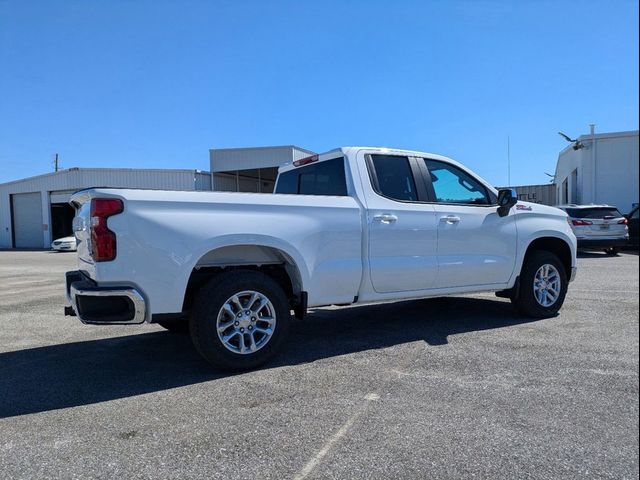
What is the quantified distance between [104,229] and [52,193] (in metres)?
36.5

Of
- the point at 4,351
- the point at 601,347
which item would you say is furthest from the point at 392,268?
the point at 4,351

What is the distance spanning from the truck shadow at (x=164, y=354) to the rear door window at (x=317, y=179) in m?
1.66

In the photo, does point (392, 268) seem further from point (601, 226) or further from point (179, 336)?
point (601, 226)

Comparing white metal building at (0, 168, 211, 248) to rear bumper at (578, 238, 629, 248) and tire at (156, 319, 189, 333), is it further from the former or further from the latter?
tire at (156, 319, 189, 333)

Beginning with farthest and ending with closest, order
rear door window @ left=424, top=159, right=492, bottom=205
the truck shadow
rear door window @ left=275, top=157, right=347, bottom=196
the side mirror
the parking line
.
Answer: the side mirror
rear door window @ left=424, top=159, right=492, bottom=205
rear door window @ left=275, top=157, right=347, bottom=196
the truck shadow
the parking line

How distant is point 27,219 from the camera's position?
37.1 meters

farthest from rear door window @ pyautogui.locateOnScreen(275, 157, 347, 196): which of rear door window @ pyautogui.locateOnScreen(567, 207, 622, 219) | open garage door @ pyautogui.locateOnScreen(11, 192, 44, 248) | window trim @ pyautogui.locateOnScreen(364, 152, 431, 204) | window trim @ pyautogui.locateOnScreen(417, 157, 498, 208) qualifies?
open garage door @ pyautogui.locateOnScreen(11, 192, 44, 248)

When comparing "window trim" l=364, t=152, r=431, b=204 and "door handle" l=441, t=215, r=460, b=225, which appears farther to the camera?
"door handle" l=441, t=215, r=460, b=225

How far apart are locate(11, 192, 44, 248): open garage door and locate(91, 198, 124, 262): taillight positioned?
37391 millimetres

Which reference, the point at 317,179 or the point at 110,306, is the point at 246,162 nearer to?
the point at 317,179

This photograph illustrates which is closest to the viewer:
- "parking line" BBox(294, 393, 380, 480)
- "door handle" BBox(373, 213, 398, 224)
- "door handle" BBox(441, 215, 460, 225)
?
"parking line" BBox(294, 393, 380, 480)

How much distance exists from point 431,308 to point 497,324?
1248mm

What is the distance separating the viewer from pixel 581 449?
2.72 m

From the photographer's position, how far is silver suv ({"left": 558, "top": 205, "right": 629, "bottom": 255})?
13.7 m
